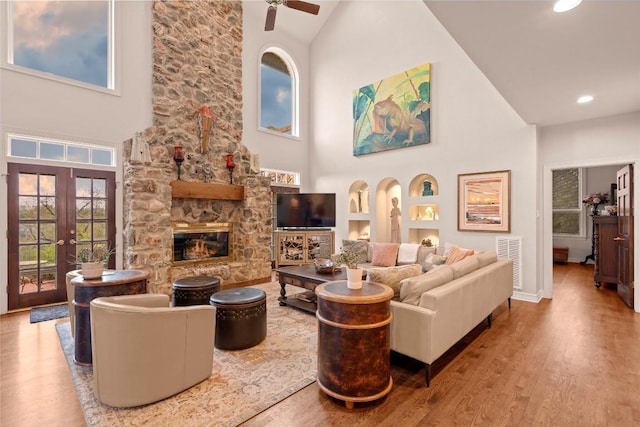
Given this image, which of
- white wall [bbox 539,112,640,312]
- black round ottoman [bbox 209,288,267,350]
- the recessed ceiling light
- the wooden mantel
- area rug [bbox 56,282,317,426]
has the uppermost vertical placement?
the recessed ceiling light

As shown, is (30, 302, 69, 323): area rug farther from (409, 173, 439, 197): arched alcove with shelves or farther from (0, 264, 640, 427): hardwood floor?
(409, 173, 439, 197): arched alcove with shelves

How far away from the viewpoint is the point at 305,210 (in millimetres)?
7355

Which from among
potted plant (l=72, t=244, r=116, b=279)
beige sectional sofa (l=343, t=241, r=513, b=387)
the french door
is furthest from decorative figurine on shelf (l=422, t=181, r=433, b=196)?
the french door

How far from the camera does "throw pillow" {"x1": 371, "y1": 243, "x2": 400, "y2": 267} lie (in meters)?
5.55

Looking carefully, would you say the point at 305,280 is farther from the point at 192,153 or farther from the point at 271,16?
the point at 271,16

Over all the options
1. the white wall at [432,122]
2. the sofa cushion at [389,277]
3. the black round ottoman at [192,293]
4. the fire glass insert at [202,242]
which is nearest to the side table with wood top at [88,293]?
the black round ottoman at [192,293]

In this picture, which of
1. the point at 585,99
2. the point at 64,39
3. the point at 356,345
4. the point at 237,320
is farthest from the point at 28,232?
the point at 585,99

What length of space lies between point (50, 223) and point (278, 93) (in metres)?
5.39

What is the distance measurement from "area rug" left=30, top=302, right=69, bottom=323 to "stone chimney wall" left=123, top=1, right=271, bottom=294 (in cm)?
97

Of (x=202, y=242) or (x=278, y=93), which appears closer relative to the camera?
(x=202, y=242)

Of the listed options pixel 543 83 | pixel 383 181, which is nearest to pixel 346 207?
pixel 383 181

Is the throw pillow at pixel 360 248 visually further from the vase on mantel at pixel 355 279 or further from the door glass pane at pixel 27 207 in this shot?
the door glass pane at pixel 27 207

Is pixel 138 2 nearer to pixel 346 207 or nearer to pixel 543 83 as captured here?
pixel 346 207

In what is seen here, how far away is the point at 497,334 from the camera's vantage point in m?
3.61
